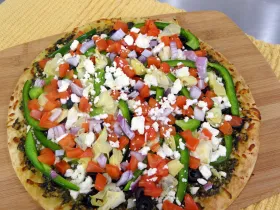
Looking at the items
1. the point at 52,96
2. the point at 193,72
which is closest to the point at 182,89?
the point at 193,72

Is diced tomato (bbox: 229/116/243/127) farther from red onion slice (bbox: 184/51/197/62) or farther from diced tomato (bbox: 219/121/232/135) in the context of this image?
red onion slice (bbox: 184/51/197/62)

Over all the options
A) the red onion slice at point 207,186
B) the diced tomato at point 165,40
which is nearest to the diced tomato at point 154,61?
the diced tomato at point 165,40

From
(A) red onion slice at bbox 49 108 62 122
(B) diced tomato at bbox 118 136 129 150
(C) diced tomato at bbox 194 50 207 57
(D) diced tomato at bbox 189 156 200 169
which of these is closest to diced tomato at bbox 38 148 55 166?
(A) red onion slice at bbox 49 108 62 122

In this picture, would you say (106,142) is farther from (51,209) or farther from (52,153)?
(51,209)

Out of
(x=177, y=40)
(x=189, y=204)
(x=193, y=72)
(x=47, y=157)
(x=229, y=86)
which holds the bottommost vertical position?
(x=189, y=204)

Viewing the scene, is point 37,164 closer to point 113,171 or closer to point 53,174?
point 53,174

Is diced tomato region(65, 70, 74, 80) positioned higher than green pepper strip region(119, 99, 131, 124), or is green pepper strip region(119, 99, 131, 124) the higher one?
diced tomato region(65, 70, 74, 80)

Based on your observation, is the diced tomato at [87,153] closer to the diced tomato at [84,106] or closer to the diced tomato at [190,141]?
the diced tomato at [84,106]
